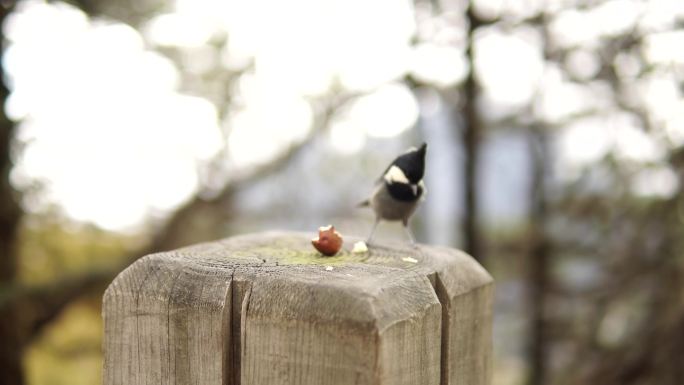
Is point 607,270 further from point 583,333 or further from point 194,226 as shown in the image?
point 194,226

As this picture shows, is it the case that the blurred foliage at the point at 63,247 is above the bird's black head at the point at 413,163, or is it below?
below

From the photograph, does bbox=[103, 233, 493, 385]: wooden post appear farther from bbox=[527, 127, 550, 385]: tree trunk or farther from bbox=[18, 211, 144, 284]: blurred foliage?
bbox=[527, 127, 550, 385]: tree trunk

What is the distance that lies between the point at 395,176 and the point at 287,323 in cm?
97

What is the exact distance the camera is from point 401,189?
2125mm

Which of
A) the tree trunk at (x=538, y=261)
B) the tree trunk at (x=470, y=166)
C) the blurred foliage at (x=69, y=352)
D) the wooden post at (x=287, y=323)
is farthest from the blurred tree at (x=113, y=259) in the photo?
the wooden post at (x=287, y=323)

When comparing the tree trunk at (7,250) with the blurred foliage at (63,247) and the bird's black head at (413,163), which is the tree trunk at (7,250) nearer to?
the blurred foliage at (63,247)

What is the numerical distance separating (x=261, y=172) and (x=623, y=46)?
3.12m

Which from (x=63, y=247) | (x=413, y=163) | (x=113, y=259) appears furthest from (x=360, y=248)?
(x=113, y=259)

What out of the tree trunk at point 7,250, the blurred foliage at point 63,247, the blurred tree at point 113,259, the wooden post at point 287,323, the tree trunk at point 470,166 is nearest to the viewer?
the wooden post at point 287,323

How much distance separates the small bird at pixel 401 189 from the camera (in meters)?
2.00

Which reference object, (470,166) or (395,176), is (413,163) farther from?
(470,166)

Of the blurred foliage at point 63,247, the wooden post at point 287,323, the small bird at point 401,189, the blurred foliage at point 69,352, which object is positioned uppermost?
the small bird at point 401,189

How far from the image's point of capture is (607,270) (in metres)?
5.00

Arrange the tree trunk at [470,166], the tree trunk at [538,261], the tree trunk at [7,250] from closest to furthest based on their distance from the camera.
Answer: the tree trunk at [7,250]
the tree trunk at [470,166]
the tree trunk at [538,261]
